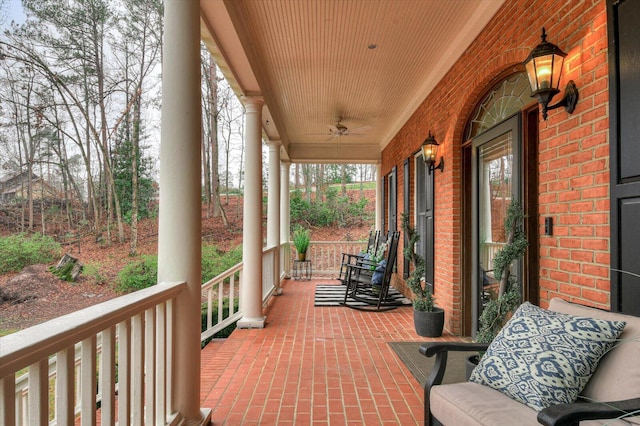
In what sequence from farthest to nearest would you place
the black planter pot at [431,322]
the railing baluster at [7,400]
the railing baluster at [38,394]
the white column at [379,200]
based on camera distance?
the white column at [379,200] < the black planter pot at [431,322] < the railing baluster at [38,394] < the railing baluster at [7,400]

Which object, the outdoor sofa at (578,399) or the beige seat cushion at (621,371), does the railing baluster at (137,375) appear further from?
the beige seat cushion at (621,371)

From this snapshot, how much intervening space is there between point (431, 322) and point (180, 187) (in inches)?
113

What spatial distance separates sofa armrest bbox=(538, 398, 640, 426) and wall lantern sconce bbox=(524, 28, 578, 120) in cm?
156

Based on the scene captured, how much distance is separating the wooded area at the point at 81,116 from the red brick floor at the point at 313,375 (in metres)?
2.80

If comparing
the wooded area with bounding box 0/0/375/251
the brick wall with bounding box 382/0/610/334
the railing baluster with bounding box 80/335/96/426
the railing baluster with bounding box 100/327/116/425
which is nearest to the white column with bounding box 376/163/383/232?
the wooded area with bounding box 0/0/375/251

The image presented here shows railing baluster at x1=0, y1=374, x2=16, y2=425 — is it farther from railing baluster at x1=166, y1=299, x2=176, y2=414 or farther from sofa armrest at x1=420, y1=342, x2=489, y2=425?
sofa armrest at x1=420, y1=342, x2=489, y2=425

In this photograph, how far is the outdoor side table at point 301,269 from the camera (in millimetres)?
8453

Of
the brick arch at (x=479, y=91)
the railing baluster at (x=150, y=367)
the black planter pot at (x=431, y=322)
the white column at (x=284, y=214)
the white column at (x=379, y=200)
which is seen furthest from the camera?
the white column at (x=379, y=200)

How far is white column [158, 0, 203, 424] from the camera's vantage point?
2.03 m

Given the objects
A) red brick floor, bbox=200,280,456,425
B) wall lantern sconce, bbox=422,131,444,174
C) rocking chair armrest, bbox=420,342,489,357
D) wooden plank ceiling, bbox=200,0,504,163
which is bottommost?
red brick floor, bbox=200,280,456,425

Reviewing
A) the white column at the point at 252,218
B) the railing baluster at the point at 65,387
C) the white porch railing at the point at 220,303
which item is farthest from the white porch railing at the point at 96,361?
the white column at the point at 252,218

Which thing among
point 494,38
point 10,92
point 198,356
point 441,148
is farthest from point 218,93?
point 198,356

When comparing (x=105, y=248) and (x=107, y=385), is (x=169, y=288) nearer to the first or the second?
(x=107, y=385)

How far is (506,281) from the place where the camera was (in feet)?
8.30
